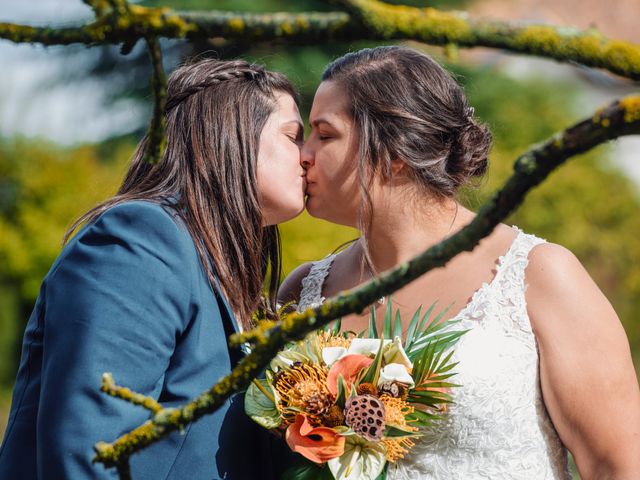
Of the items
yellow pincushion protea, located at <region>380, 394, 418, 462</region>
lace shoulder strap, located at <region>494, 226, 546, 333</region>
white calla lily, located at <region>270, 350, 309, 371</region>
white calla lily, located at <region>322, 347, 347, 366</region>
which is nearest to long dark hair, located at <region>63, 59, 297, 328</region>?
white calla lily, located at <region>270, 350, 309, 371</region>

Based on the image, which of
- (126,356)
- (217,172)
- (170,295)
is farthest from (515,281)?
(126,356)

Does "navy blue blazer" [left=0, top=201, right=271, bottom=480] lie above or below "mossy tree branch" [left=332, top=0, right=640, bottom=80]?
below

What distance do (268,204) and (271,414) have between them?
863 millimetres

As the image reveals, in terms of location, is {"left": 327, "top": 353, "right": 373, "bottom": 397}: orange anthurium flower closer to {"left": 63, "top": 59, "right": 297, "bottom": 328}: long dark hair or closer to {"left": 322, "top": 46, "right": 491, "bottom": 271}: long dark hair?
{"left": 63, "top": 59, "right": 297, "bottom": 328}: long dark hair

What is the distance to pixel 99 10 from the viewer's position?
2.64ft

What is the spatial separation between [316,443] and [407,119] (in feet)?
4.19

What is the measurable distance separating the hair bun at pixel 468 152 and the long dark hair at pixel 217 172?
0.75 metres

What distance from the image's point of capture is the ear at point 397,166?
296 centimetres

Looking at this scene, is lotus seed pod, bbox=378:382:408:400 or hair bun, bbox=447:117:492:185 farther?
hair bun, bbox=447:117:492:185

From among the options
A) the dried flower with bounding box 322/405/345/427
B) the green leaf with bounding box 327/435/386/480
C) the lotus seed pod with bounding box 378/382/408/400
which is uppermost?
the lotus seed pod with bounding box 378/382/408/400

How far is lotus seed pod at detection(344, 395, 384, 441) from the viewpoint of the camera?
2176mm

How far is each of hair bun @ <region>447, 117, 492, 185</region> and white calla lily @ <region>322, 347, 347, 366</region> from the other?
1025 millimetres

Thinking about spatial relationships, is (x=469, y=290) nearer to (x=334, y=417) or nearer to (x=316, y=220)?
(x=334, y=417)

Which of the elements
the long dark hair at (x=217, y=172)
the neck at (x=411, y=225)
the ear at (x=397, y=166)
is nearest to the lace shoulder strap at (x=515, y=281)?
the neck at (x=411, y=225)
